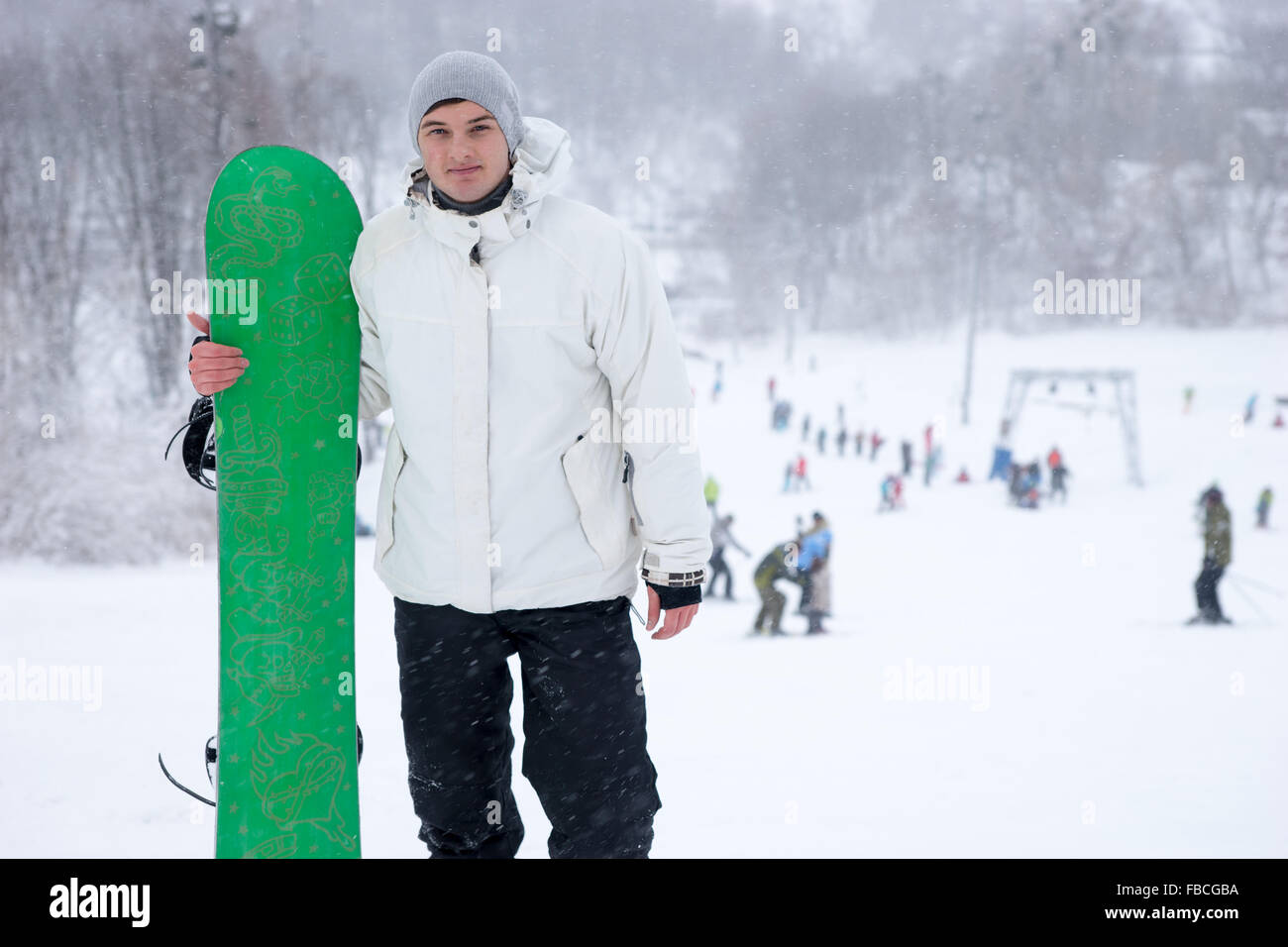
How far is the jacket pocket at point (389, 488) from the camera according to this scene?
135 centimetres

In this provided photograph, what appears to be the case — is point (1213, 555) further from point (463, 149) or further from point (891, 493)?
point (463, 149)

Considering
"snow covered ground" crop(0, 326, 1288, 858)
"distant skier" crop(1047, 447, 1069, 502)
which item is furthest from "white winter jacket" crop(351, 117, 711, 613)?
"distant skier" crop(1047, 447, 1069, 502)

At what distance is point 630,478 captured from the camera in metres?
1.35

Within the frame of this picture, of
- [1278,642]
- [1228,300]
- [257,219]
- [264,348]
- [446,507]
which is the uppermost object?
[1228,300]

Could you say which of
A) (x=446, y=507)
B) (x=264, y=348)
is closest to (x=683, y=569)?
(x=446, y=507)

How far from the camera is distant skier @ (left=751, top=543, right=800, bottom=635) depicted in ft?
16.4

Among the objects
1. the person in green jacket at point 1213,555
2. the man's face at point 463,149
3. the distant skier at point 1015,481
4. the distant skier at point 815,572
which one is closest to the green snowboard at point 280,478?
the man's face at point 463,149

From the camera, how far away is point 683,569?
130cm

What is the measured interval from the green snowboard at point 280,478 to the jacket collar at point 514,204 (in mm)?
258

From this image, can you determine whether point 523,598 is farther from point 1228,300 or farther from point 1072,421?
point 1228,300

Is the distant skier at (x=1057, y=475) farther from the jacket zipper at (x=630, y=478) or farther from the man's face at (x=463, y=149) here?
the man's face at (x=463, y=149)

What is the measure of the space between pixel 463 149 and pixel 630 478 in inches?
19.4

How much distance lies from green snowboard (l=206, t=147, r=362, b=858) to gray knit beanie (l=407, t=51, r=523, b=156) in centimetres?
30
